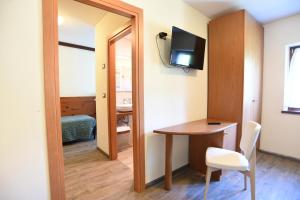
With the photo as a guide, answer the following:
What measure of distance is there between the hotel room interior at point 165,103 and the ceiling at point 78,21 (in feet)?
0.12

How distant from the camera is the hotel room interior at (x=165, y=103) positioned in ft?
3.91

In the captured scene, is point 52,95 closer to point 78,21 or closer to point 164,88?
point 164,88

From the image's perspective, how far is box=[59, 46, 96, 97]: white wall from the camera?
4.43 m

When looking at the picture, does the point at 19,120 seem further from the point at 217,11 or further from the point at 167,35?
the point at 217,11

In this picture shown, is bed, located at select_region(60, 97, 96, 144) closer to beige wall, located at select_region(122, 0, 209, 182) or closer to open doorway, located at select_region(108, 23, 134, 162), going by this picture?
open doorway, located at select_region(108, 23, 134, 162)

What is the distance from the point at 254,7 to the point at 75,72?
4384mm

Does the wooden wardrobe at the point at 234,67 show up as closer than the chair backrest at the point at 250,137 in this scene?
No

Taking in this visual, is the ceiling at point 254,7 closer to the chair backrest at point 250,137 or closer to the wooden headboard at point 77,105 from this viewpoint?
the chair backrest at point 250,137

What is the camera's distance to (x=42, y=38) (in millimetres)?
1222

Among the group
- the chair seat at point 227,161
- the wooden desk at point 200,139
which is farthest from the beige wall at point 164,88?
the chair seat at point 227,161

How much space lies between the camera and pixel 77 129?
12.1 feet

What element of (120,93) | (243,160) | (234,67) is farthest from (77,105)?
(243,160)

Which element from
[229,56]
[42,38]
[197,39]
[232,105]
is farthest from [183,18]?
[42,38]

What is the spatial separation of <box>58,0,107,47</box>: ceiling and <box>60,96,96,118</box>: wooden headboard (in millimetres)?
1584
